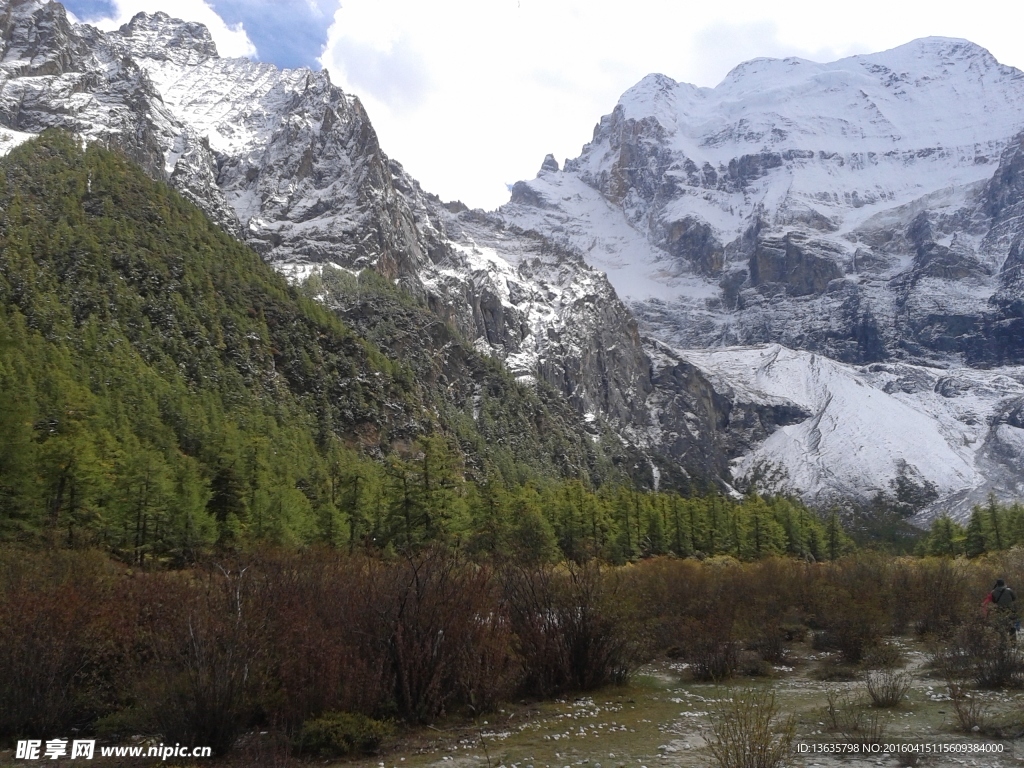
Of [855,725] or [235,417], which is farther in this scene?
[235,417]

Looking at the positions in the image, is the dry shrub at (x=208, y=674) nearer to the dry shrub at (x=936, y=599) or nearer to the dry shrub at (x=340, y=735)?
the dry shrub at (x=340, y=735)

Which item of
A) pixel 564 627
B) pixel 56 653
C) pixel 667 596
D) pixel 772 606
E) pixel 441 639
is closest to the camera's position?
pixel 56 653

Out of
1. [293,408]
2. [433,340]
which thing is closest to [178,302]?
[293,408]

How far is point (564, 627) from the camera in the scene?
2122 cm

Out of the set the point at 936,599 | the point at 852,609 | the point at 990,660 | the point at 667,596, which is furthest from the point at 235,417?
the point at 990,660

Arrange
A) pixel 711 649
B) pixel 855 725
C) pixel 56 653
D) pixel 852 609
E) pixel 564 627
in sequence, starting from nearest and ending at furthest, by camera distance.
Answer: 1. pixel 56 653
2. pixel 855 725
3. pixel 564 627
4. pixel 711 649
5. pixel 852 609

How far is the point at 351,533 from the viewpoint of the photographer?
166 feet

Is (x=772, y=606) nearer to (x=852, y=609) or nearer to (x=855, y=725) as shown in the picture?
(x=852, y=609)

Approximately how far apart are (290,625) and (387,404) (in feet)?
297

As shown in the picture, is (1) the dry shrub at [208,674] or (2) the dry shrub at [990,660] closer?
(1) the dry shrub at [208,674]

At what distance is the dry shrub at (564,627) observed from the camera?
20.9 m

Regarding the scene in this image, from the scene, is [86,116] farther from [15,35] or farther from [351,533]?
[351,533]

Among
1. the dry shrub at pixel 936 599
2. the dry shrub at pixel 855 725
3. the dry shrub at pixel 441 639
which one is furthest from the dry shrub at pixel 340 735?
the dry shrub at pixel 936 599

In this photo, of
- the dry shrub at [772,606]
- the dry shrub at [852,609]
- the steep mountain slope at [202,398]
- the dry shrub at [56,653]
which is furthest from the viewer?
the steep mountain slope at [202,398]
